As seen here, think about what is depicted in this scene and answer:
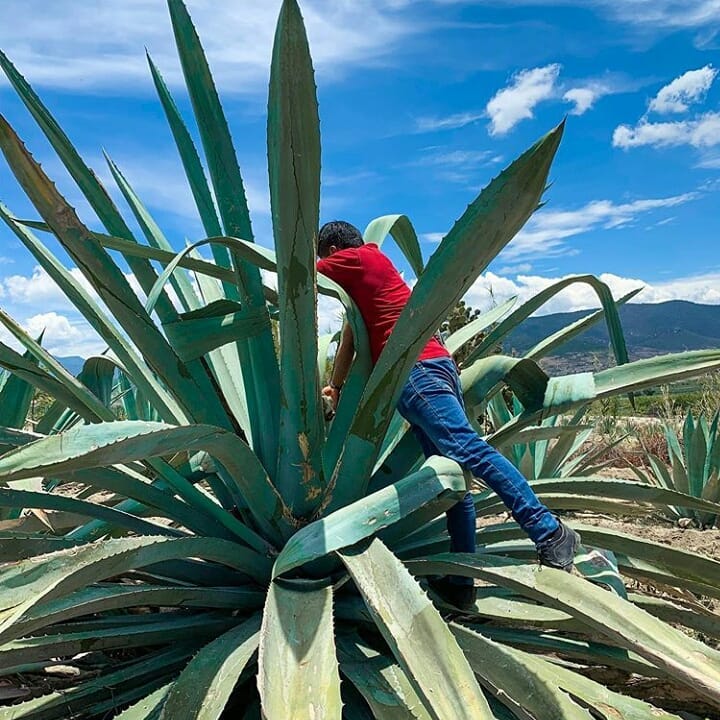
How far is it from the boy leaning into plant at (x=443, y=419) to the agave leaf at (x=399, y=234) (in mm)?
57

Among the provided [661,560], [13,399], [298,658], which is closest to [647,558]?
[661,560]

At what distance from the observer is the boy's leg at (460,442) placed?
5.60 feet

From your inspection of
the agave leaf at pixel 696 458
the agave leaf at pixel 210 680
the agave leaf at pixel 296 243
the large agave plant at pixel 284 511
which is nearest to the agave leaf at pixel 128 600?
the large agave plant at pixel 284 511

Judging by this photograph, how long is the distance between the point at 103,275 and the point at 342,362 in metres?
0.88

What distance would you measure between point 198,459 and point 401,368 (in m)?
0.90

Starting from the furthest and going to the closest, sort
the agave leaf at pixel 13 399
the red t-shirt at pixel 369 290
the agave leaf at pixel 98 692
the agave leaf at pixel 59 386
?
1. the agave leaf at pixel 13 399
2. the red t-shirt at pixel 369 290
3. the agave leaf at pixel 59 386
4. the agave leaf at pixel 98 692

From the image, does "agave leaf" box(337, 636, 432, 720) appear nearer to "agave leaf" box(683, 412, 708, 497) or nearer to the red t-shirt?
the red t-shirt

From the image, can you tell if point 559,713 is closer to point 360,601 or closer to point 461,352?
point 360,601

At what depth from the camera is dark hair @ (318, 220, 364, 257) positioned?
2182mm

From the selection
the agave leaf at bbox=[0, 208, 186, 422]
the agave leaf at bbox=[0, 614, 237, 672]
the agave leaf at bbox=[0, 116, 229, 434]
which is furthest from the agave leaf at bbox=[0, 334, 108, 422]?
the agave leaf at bbox=[0, 614, 237, 672]

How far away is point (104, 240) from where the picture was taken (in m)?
1.62

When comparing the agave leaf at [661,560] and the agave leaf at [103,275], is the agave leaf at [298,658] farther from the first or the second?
the agave leaf at [661,560]

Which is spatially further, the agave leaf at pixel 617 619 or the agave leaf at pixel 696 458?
the agave leaf at pixel 696 458

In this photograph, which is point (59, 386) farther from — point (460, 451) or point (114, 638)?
point (460, 451)
